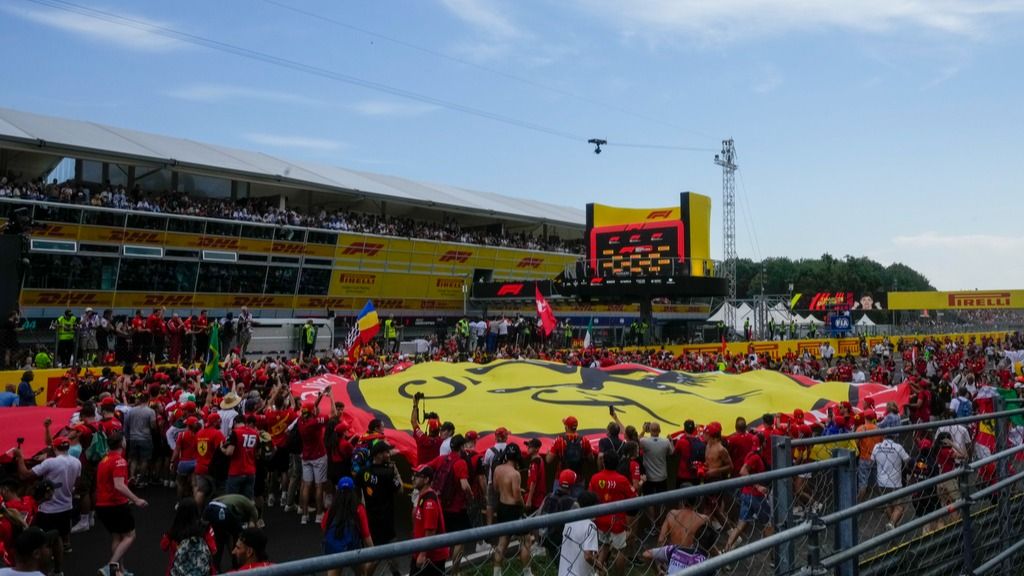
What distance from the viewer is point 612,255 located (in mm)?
38500

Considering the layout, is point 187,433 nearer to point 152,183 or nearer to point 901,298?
point 152,183

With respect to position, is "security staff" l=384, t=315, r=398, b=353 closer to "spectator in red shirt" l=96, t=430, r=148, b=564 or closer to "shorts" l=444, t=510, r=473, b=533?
"spectator in red shirt" l=96, t=430, r=148, b=564

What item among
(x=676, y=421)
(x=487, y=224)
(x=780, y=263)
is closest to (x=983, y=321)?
(x=487, y=224)

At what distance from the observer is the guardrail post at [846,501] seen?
3863 mm

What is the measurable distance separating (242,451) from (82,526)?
2.82 m

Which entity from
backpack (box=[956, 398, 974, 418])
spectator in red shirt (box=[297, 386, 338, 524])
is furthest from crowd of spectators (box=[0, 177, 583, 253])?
backpack (box=[956, 398, 974, 418])

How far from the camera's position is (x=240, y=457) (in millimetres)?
9969

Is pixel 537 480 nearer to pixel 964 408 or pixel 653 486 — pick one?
pixel 653 486

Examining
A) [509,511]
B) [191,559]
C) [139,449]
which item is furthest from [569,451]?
[139,449]

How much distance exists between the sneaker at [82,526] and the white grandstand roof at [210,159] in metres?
25.3

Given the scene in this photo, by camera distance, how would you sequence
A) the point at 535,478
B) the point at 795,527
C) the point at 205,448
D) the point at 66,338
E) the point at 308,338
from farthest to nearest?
the point at 308,338 < the point at 66,338 < the point at 205,448 < the point at 535,478 < the point at 795,527

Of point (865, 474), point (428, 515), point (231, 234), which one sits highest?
point (231, 234)

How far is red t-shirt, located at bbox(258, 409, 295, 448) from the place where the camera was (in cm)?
1152

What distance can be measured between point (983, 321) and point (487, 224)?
1868 inches
